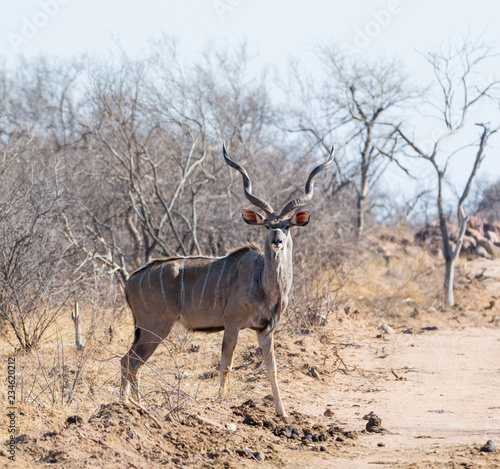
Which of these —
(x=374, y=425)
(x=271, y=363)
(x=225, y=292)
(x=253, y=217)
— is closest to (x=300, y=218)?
(x=253, y=217)

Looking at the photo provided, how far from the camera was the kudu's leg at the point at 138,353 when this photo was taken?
16.4ft

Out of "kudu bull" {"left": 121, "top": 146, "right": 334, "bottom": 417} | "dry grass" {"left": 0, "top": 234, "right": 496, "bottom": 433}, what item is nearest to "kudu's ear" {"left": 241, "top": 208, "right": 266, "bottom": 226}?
"kudu bull" {"left": 121, "top": 146, "right": 334, "bottom": 417}

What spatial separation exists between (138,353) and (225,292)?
75cm

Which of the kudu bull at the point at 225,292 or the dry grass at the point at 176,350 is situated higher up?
the kudu bull at the point at 225,292

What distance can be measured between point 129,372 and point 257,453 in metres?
1.59

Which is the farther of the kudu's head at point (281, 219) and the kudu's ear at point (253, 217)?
the kudu's ear at point (253, 217)

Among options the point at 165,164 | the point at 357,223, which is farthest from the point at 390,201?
the point at 165,164

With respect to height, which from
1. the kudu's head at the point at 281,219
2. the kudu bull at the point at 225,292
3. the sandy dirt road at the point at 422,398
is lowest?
the sandy dirt road at the point at 422,398

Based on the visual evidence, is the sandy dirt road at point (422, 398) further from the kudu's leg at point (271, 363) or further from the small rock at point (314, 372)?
the kudu's leg at point (271, 363)

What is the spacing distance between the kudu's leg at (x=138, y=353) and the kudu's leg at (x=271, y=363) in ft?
2.29

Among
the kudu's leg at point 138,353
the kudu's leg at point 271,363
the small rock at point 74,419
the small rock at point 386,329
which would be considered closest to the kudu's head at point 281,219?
the kudu's leg at point 271,363

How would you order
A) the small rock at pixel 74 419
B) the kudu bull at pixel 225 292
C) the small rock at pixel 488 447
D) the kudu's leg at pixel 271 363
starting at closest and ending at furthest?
the small rock at pixel 488 447 → the small rock at pixel 74 419 → the kudu's leg at pixel 271 363 → the kudu bull at pixel 225 292

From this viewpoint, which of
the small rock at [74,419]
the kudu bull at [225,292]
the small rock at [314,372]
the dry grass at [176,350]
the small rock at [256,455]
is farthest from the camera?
the small rock at [314,372]

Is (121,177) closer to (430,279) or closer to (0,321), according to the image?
(0,321)
